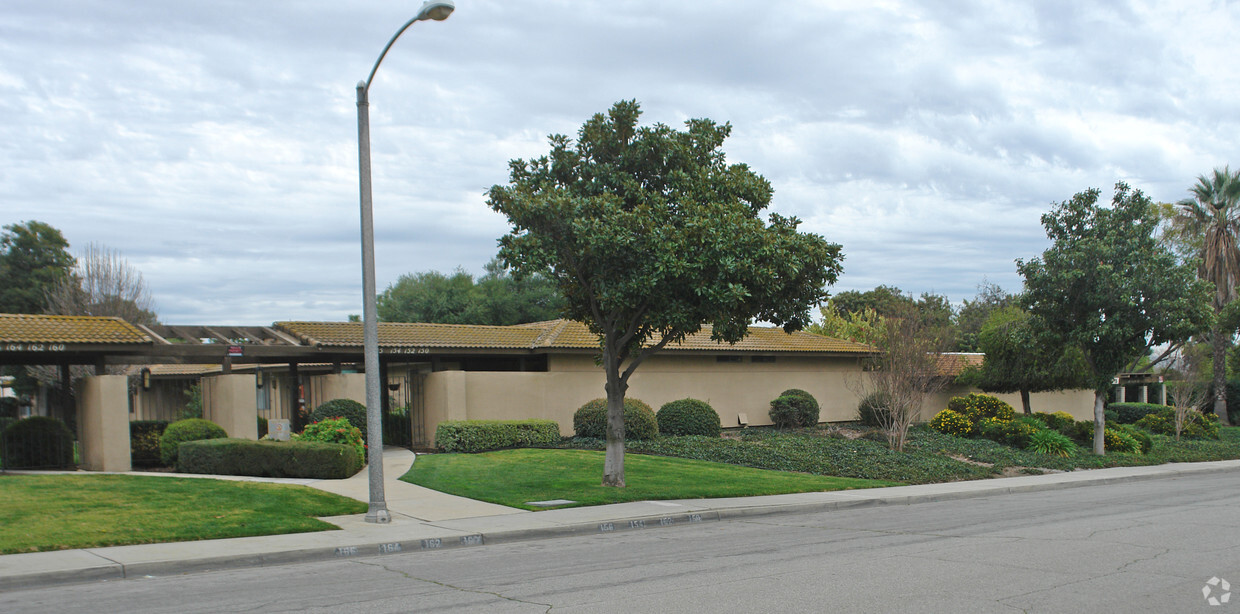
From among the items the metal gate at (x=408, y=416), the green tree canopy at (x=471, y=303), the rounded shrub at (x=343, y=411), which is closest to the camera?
the rounded shrub at (x=343, y=411)

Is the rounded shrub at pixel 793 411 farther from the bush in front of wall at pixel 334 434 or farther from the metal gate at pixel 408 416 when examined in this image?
the bush in front of wall at pixel 334 434

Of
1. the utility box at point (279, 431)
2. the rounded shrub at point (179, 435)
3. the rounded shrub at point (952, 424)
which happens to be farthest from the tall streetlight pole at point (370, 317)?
the rounded shrub at point (952, 424)

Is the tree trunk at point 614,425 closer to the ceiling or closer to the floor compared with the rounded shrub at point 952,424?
closer to the ceiling

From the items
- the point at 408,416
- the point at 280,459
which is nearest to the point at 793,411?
the point at 408,416

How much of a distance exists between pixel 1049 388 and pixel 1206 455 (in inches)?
265

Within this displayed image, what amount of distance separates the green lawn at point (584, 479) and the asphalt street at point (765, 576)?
2.91m

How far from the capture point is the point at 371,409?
12.3 meters

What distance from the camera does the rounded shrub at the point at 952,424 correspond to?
28.4m

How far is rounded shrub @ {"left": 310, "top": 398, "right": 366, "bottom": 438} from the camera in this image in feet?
70.9

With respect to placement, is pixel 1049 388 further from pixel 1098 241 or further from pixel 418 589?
pixel 418 589

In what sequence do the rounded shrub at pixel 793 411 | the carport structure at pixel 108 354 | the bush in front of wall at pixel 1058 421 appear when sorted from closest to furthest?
1. the carport structure at pixel 108 354
2. the bush in front of wall at pixel 1058 421
3. the rounded shrub at pixel 793 411

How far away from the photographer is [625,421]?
24.2 meters

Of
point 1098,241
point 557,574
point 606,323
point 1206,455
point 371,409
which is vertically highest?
point 1098,241

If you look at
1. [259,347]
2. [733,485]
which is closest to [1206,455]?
[733,485]
